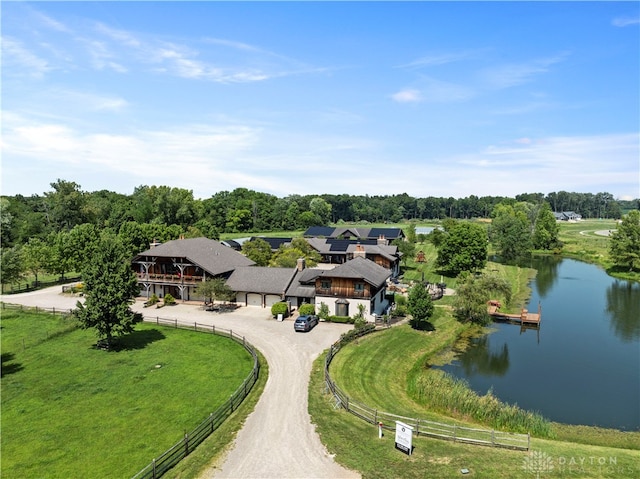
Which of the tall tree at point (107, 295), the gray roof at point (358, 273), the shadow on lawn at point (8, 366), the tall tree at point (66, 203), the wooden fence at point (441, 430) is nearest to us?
the wooden fence at point (441, 430)

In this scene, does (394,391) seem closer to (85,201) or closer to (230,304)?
(230,304)

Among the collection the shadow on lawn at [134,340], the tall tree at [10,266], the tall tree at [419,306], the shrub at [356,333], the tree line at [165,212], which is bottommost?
the shadow on lawn at [134,340]

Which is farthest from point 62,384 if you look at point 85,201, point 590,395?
point 85,201

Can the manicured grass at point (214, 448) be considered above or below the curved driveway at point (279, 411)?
below

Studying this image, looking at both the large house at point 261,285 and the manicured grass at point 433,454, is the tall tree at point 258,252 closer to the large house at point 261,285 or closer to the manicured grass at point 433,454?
the large house at point 261,285

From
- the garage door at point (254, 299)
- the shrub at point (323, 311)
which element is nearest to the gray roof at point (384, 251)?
the garage door at point (254, 299)

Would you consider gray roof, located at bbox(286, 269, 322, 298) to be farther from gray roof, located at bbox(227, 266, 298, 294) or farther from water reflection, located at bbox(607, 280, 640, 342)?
water reflection, located at bbox(607, 280, 640, 342)
